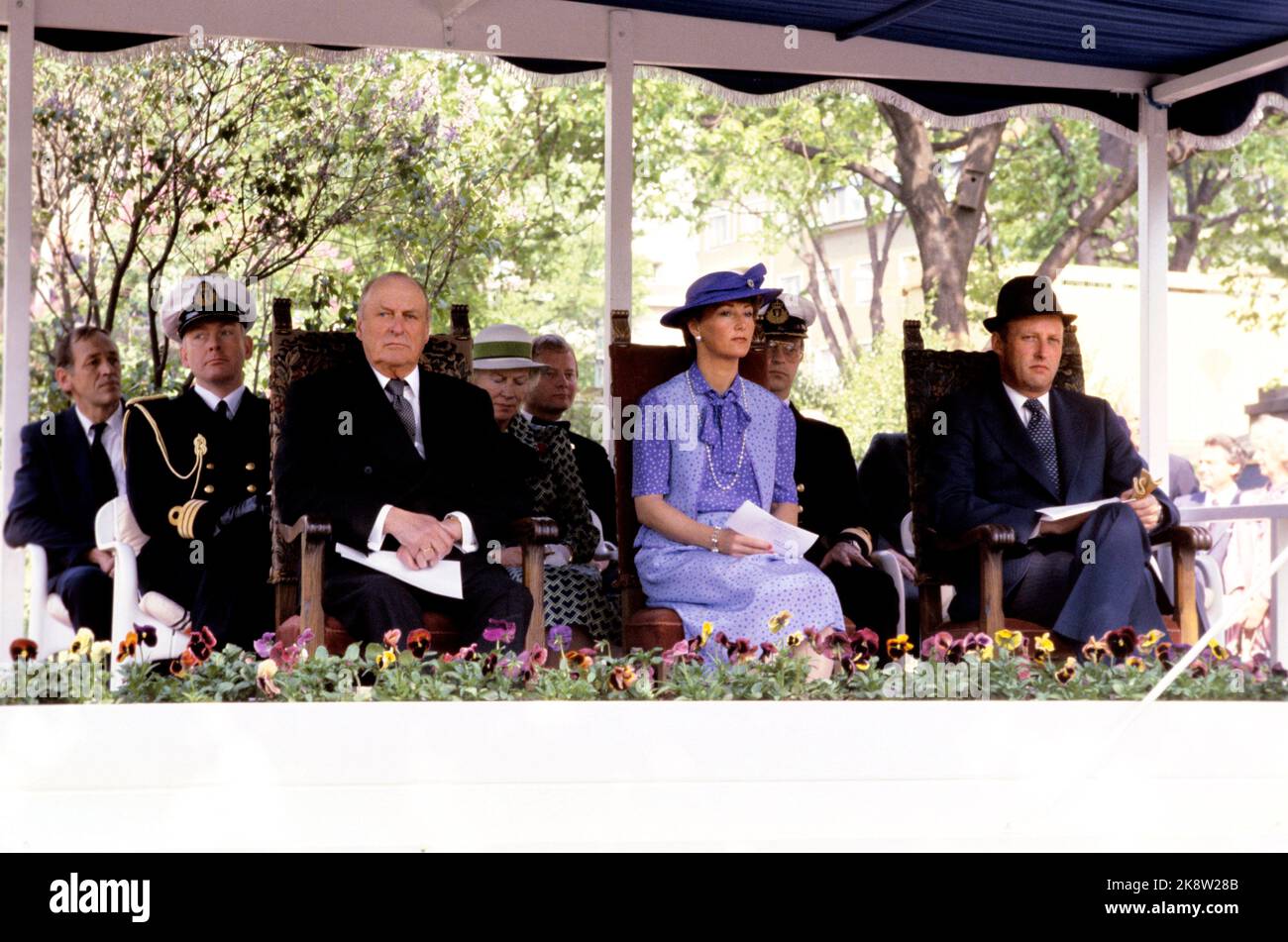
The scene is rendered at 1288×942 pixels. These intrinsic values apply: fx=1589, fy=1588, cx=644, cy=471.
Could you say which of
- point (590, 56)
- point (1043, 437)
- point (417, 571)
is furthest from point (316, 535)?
point (1043, 437)

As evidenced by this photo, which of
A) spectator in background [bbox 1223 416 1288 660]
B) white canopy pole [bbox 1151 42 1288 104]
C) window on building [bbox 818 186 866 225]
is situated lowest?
spectator in background [bbox 1223 416 1288 660]

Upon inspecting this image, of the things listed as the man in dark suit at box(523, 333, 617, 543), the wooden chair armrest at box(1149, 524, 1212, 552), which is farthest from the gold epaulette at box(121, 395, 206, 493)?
the wooden chair armrest at box(1149, 524, 1212, 552)

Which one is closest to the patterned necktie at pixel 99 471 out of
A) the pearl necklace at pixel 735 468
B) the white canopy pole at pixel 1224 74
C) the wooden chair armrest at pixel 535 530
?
the wooden chair armrest at pixel 535 530

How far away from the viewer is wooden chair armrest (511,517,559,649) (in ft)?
15.0

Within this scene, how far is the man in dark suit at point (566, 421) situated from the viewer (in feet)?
17.9

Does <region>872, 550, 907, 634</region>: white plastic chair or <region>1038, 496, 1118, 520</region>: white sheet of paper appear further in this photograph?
<region>872, 550, 907, 634</region>: white plastic chair

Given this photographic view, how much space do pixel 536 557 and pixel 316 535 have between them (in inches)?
24.9

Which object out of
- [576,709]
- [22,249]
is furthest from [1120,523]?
[22,249]

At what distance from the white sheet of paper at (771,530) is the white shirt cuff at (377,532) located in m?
1.00

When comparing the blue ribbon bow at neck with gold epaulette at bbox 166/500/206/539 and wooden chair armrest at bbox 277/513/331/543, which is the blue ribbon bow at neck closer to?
wooden chair armrest at bbox 277/513/331/543

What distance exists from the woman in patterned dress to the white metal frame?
0.32m

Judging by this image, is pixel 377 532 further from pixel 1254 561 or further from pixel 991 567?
pixel 1254 561

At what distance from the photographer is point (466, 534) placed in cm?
459
